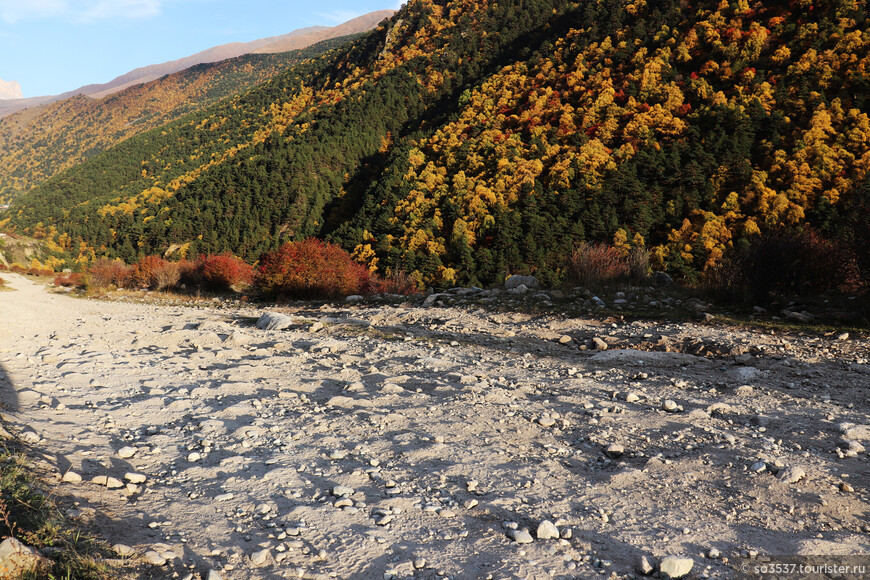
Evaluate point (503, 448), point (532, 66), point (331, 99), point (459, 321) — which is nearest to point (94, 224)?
point (331, 99)

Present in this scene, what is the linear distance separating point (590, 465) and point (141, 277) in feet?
69.1

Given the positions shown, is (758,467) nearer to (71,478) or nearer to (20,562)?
(20,562)

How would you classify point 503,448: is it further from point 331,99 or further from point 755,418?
point 331,99

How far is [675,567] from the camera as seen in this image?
2027mm

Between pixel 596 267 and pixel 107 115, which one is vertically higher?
pixel 107 115

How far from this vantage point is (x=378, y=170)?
52.4 m

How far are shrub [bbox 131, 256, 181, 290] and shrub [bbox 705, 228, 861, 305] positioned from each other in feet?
61.1

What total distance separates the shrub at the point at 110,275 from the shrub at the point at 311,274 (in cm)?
1087

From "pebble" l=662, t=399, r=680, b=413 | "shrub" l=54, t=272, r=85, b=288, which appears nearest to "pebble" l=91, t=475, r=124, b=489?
"pebble" l=662, t=399, r=680, b=413

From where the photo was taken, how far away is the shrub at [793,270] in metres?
7.84

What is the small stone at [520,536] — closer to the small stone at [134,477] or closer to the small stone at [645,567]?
the small stone at [645,567]

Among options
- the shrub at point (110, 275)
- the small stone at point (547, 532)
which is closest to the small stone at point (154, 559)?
the small stone at point (547, 532)

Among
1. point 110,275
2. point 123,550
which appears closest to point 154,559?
point 123,550

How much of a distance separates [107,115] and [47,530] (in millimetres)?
184805
